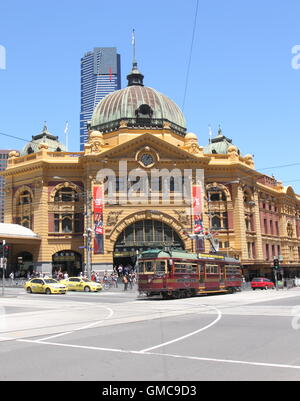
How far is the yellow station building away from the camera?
177ft

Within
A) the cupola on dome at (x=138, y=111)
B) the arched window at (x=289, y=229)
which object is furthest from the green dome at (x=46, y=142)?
the arched window at (x=289, y=229)

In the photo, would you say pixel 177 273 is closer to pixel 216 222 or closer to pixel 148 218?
pixel 148 218

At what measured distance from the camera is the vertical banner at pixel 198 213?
54.2m

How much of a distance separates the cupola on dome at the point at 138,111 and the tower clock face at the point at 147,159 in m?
7.28

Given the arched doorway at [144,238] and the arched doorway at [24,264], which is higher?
the arched doorway at [144,238]

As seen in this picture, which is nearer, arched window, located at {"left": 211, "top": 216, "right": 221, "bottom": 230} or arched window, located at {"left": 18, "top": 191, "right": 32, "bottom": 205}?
arched window, located at {"left": 18, "top": 191, "right": 32, "bottom": 205}

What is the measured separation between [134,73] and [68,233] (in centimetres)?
3001

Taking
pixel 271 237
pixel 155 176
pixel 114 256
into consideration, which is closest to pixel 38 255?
pixel 114 256

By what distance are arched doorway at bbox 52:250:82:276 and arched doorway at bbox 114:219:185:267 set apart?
5550 mm

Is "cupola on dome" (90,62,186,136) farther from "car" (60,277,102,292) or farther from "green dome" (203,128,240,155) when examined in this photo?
"car" (60,277,102,292)

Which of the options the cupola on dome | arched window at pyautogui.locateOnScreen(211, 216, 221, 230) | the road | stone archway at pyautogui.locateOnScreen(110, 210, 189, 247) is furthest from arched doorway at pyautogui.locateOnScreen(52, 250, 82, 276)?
the road

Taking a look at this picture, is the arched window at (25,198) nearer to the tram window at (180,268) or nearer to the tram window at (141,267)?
the tram window at (141,267)
